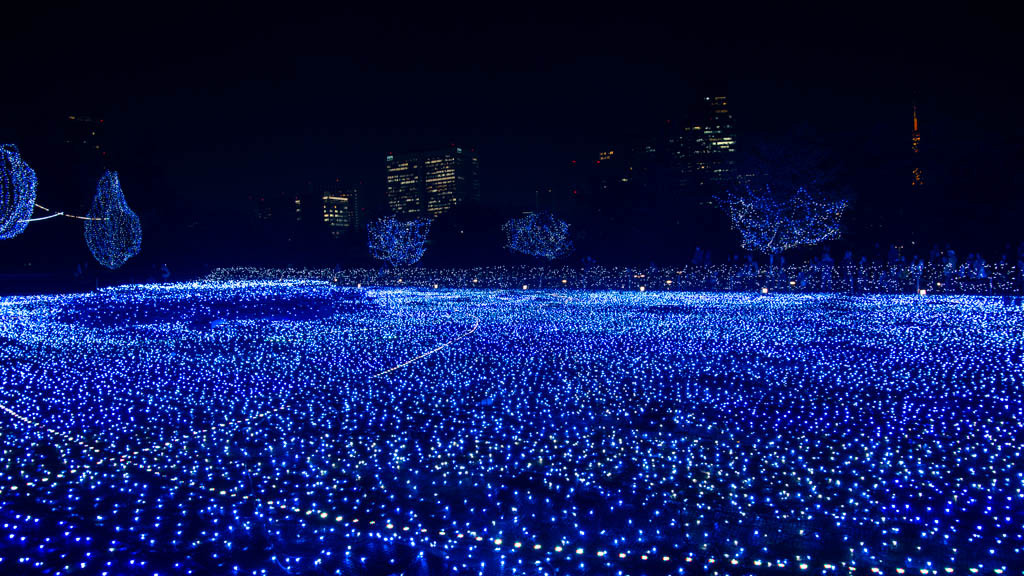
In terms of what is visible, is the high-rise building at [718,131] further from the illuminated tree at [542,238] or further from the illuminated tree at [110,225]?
the illuminated tree at [110,225]

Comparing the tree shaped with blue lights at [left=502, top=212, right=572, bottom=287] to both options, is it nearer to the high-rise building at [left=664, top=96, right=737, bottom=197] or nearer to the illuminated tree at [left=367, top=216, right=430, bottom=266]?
the illuminated tree at [left=367, top=216, right=430, bottom=266]

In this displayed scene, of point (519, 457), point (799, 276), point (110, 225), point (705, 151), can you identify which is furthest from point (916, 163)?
point (110, 225)

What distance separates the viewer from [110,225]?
23031mm

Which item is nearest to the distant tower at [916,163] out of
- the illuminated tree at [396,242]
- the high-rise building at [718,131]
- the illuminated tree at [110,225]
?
the high-rise building at [718,131]

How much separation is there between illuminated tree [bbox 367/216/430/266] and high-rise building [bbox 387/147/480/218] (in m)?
50.0

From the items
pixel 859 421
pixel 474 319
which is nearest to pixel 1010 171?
pixel 474 319

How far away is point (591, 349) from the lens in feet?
29.6

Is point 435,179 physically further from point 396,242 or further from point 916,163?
point 916,163

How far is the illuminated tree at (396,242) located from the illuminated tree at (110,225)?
15.1 meters

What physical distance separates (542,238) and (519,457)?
3465 cm

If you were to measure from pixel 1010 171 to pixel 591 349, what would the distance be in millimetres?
21438

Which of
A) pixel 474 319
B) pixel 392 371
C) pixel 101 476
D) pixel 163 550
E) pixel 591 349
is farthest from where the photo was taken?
pixel 474 319

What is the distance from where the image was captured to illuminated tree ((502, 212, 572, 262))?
38625 mm

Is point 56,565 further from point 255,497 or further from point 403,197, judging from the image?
point 403,197
